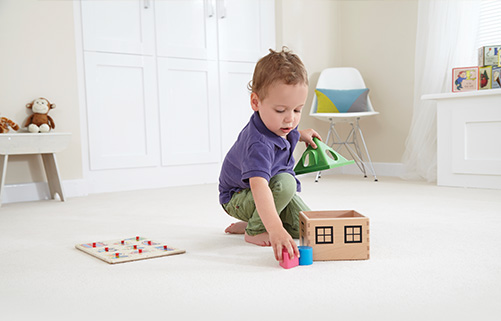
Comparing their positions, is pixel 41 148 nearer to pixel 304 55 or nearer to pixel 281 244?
pixel 281 244

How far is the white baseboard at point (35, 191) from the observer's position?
288cm

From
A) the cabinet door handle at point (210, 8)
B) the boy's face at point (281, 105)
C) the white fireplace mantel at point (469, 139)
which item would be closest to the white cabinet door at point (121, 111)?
the cabinet door handle at point (210, 8)

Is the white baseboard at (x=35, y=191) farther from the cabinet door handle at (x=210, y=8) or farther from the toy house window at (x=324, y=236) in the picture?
the toy house window at (x=324, y=236)

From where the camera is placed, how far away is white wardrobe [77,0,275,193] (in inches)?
128

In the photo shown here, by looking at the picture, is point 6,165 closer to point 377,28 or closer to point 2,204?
point 2,204

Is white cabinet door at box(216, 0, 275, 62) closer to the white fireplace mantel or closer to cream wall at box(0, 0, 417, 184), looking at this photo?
cream wall at box(0, 0, 417, 184)

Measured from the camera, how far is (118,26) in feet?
10.9

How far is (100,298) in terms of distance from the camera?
107 cm

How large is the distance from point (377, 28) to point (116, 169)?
7.95 feet

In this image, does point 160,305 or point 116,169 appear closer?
point 160,305

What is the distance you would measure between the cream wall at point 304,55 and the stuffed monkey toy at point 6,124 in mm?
96

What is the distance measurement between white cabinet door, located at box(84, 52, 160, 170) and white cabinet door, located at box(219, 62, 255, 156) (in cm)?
58

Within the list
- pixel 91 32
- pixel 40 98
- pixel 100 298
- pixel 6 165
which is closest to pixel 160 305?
pixel 100 298

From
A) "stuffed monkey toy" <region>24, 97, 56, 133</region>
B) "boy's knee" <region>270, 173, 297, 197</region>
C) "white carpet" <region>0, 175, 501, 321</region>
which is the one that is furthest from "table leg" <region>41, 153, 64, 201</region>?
"boy's knee" <region>270, 173, 297, 197</region>
